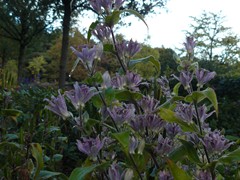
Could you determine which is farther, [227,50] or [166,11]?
[227,50]

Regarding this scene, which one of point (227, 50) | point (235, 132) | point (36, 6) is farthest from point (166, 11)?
point (227, 50)

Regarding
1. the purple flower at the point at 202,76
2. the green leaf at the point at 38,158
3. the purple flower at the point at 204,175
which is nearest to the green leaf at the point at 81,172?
the green leaf at the point at 38,158

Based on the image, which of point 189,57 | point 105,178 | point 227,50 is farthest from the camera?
point 227,50

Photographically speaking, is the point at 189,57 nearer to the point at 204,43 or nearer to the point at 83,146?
the point at 83,146

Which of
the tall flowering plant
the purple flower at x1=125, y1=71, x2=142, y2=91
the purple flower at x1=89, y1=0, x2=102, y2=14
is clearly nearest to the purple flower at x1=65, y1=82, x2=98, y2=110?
the tall flowering plant

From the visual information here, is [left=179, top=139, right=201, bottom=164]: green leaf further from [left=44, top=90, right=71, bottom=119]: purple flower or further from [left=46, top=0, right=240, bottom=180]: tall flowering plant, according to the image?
[left=44, top=90, right=71, bottom=119]: purple flower

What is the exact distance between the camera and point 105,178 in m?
0.98

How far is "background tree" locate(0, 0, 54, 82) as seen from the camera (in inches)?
598

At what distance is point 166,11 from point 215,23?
1356cm

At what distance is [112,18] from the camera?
101 cm

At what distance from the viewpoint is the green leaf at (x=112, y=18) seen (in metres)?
1.00

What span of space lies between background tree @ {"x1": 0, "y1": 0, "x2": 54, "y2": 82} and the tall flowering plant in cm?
1352

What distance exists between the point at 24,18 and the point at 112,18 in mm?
16144

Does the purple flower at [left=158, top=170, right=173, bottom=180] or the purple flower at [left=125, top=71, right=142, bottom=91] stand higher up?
the purple flower at [left=125, top=71, right=142, bottom=91]
